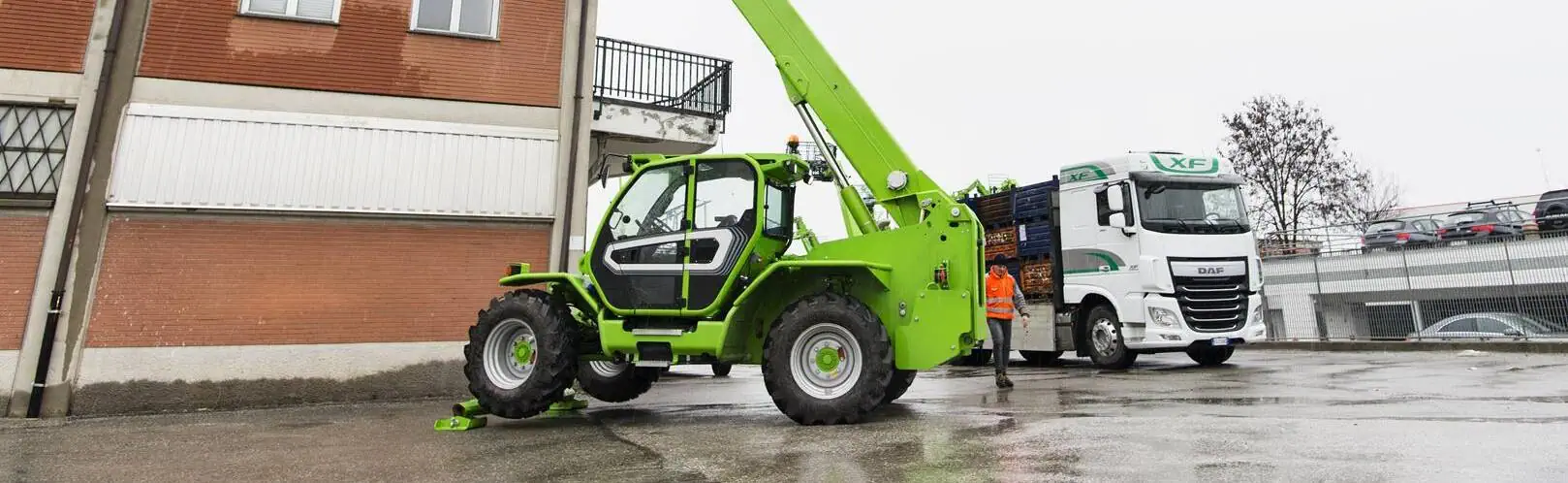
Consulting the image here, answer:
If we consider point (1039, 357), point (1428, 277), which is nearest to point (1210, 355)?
point (1039, 357)

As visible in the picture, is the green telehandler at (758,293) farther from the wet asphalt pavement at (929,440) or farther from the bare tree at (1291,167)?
the bare tree at (1291,167)

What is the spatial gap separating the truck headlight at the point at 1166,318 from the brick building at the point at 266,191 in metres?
7.80

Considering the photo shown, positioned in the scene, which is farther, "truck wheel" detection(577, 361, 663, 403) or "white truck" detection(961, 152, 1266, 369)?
"white truck" detection(961, 152, 1266, 369)

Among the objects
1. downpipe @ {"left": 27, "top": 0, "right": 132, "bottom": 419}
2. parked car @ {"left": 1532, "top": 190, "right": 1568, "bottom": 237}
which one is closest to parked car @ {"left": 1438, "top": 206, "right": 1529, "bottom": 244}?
parked car @ {"left": 1532, "top": 190, "right": 1568, "bottom": 237}

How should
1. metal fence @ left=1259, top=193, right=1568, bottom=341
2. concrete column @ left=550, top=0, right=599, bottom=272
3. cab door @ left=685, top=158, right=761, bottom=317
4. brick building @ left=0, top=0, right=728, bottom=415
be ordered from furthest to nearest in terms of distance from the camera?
1. metal fence @ left=1259, top=193, right=1568, bottom=341
2. concrete column @ left=550, top=0, right=599, bottom=272
3. brick building @ left=0, top=0, right=728, bottom=415
4. cab door @ left=685, top=158, right=761, bottom=317

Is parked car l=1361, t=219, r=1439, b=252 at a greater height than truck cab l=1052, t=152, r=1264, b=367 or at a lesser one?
greater

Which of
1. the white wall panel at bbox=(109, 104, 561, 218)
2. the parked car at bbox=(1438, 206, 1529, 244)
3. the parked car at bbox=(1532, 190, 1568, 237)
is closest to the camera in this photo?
the white wall panel at bbox=(109, 104, 561, 218)

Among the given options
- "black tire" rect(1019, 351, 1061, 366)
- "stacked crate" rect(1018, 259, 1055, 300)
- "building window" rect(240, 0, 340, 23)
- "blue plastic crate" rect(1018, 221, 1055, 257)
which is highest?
"building window" rect(240, 0, 340, 23)

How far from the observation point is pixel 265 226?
28.5 feet

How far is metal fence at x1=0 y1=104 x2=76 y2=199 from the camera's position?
8.15 metres

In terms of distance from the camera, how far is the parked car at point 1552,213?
15.8 m

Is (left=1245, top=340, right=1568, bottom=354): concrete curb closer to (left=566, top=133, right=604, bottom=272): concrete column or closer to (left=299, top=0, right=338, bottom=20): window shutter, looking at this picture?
(left=566, top=133, right=604, bottom=272): concrete column

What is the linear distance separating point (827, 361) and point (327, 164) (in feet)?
21.6

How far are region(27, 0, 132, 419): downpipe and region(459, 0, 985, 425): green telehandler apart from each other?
5102 mm
